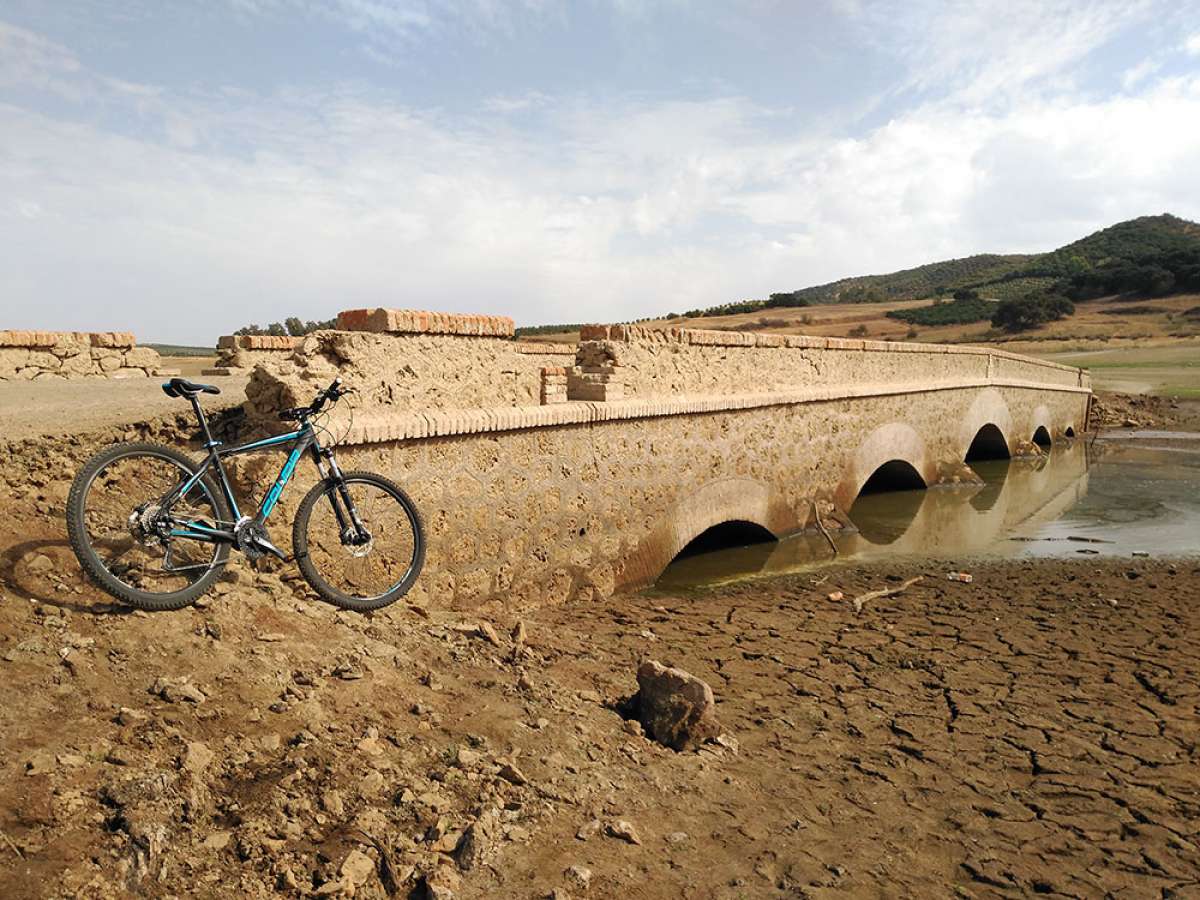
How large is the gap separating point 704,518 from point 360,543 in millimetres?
4035

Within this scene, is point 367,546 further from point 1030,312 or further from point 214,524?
point 1030,312

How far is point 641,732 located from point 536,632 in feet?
4.94

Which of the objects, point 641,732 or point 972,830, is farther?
point 641,732

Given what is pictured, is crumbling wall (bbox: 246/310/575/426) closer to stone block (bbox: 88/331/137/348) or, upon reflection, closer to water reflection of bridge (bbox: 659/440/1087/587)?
water reflection of bridge (bbox: 659/440/1087/587)

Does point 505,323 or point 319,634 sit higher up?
point 505,323

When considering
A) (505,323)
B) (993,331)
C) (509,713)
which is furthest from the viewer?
(993,331)

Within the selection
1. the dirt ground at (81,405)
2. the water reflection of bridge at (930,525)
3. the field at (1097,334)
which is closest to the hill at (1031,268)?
the field at (1097,334)

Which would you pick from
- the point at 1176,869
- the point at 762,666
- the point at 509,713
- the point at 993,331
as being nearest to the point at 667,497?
the point at 762,666

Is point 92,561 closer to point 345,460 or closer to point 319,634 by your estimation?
point 319,634

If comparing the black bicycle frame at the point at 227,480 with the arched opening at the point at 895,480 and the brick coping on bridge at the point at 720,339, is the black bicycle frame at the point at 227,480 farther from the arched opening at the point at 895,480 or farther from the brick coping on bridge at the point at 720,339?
the arched opening at the point at 895,480

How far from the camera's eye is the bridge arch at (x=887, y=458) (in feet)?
33.6

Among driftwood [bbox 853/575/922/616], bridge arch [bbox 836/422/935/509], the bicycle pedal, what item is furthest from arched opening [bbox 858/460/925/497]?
the bicycle pedal

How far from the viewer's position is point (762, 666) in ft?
16.4

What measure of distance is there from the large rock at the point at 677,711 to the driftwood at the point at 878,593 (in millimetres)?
3015
